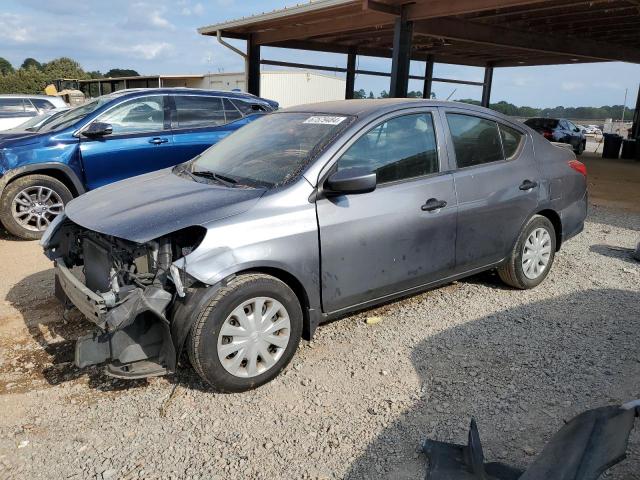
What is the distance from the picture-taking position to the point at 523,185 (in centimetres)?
448

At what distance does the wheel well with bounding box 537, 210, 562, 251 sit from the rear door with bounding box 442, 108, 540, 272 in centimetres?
31

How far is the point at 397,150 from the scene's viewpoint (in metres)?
3.79

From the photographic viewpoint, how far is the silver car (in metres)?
2.91

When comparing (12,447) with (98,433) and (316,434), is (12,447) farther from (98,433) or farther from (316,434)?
(316,434)

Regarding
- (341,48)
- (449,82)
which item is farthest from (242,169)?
(449,82)

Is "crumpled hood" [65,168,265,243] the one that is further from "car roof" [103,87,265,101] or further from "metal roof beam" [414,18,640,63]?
"metal roof beam" [414,18,640,63]

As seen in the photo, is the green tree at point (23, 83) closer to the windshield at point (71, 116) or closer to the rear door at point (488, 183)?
the windshield at point (71, 116)

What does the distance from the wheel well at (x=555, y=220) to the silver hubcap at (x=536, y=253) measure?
0.52 feet

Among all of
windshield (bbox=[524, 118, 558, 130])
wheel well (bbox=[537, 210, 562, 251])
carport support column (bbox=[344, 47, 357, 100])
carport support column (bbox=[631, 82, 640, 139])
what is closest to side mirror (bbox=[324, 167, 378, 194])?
wheel well (bbox=[537, 210, 562, 251])

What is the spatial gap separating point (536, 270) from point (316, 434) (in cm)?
297

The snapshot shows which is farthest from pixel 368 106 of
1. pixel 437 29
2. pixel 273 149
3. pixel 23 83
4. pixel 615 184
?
pixel 23 83

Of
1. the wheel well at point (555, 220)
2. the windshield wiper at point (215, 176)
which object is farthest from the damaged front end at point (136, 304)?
the wheel well at point (555, 220)

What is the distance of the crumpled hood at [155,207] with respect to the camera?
2965 millimetres

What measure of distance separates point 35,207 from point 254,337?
461 centimetres
